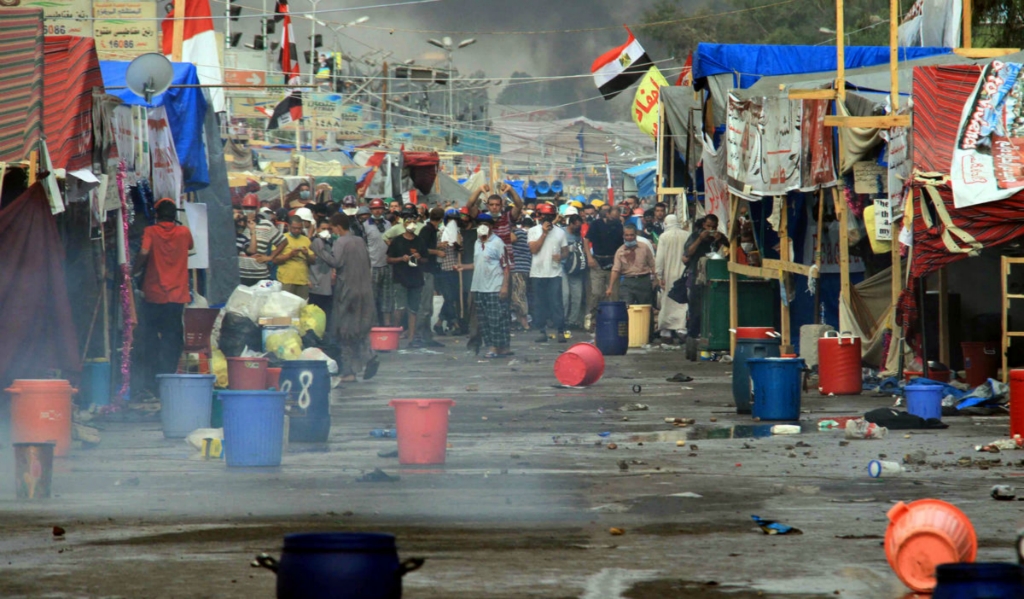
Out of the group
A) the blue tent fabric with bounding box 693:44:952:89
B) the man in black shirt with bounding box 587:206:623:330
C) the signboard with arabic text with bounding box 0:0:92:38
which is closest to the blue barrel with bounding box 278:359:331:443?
the signboard with arabic text with bounding box 0:0:92:38

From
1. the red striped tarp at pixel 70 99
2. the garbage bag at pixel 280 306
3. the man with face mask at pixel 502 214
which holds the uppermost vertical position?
the red striped tarp at pixel 70 99

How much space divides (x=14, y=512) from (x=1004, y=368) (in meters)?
10.4

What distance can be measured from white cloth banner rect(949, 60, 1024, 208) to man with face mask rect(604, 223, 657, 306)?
9769 millimetres

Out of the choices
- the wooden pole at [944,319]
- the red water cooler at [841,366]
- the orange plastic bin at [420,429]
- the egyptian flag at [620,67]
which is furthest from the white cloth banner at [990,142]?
the egyptian flag at [620,67]

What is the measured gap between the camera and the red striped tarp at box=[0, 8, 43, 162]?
11969 mm

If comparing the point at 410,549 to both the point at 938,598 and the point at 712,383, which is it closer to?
the point at 938,598

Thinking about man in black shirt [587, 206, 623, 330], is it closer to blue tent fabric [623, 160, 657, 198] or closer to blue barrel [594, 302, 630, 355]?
blue barrel [594, 302, 630, 355]

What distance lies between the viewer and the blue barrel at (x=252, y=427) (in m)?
10.0

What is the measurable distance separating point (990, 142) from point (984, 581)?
10.7 m

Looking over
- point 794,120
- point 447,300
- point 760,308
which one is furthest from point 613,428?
Answer: point 447,300

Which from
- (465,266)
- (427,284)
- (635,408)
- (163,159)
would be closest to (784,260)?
(635,408)

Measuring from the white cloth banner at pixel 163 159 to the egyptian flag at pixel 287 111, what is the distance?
86.3 ft

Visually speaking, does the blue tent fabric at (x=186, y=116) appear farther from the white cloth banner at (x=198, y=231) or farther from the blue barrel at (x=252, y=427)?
the blue barrel at (x=252, y=427)

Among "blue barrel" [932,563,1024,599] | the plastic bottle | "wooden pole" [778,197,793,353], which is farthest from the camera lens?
"wooden pole" [778,197,793,353]
